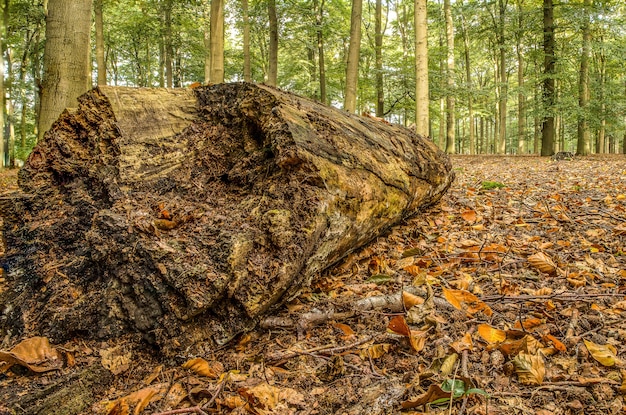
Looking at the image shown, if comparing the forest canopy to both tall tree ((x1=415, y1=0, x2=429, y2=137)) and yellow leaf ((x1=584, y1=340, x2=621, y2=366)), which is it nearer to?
tall tree ((x1=415, y1=0, x2=429, y2=137))

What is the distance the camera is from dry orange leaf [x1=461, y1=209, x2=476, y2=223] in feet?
13.4

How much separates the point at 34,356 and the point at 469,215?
3.99 metres

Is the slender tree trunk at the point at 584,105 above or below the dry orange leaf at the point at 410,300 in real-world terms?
above

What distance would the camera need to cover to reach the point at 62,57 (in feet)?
13.2

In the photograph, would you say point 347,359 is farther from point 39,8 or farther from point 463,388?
point 39,8

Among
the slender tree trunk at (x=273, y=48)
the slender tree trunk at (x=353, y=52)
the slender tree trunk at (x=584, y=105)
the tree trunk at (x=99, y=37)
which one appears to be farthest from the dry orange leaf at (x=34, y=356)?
the slender tree trunk at (x=584, y=105)

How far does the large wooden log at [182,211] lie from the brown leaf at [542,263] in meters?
1.17

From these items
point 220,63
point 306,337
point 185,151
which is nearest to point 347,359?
point 306,337

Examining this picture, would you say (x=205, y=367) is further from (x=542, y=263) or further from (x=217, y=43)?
(x=217, y=43)

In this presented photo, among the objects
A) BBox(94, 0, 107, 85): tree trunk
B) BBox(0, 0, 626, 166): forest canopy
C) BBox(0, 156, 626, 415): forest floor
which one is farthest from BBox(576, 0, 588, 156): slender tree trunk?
BBox(94, 0, 107, 85): tree trunk

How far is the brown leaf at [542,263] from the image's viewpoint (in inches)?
108

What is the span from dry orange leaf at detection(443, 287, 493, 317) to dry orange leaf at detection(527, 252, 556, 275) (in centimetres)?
79

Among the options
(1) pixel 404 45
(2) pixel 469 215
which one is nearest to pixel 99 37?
(2) pixel 469 215

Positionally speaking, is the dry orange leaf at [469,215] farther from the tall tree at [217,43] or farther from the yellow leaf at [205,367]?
the tall tree at [217,43]
